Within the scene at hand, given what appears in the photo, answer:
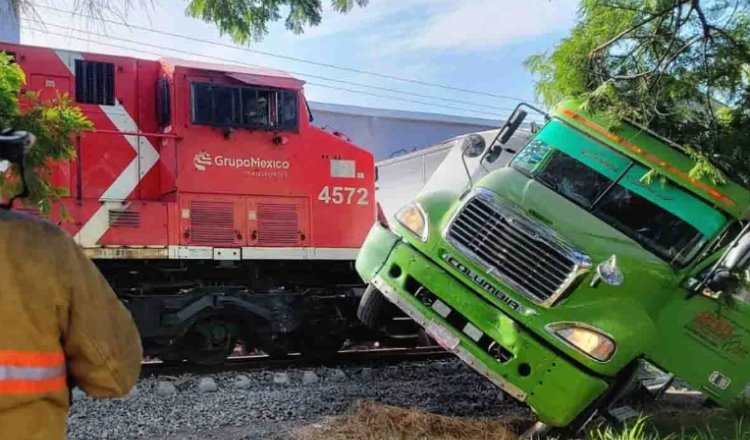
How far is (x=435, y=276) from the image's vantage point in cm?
580

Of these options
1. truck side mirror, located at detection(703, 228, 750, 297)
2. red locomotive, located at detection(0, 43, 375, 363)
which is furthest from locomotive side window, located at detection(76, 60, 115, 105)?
truck side mirror, located at detection(703, 228, 750, 297)

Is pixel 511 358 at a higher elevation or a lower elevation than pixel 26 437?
lower

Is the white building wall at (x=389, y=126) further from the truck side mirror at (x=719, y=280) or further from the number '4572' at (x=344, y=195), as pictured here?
the truck side mirror at (x=719, y=280)

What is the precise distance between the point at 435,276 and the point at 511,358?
2.65 feet

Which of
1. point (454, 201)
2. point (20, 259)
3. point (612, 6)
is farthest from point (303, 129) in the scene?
point (20, 259)

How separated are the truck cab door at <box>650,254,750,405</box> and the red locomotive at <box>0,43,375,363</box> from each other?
4417 millimetres

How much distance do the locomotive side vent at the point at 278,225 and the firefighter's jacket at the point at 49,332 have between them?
696 cm

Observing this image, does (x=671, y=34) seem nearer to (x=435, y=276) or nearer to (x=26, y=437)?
(x=435, y=276)

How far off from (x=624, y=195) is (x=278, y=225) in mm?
4279

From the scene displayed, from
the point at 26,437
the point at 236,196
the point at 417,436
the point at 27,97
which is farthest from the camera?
the point at 236,196

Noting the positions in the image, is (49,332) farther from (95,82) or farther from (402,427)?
(95,82)

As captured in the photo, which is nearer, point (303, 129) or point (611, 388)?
point (611, 388)

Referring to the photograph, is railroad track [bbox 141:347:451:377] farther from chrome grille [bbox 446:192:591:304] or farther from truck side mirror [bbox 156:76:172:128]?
chrome grille [bbox 446:192:591:304]

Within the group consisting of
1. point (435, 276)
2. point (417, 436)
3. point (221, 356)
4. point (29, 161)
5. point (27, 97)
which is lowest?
point (221, 356)
